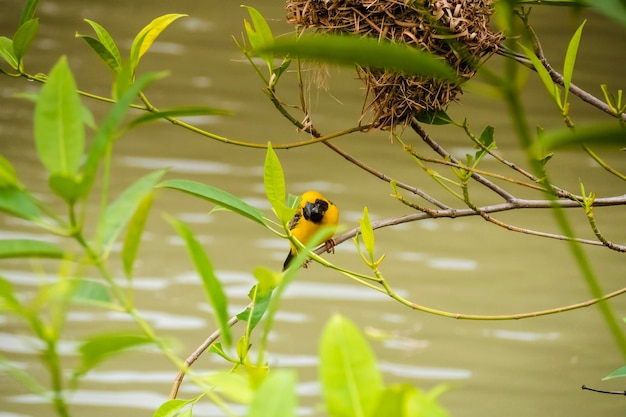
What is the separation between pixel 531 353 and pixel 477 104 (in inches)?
35.9

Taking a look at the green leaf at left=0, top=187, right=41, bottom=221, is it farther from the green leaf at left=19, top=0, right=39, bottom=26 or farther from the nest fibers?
the nest fibers

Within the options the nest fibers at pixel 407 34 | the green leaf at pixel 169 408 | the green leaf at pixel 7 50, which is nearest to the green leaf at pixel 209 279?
the green leaf at pixel 169 408

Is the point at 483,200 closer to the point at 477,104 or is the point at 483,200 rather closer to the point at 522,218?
the point at 522,218

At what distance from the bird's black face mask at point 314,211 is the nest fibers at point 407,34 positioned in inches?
38.2

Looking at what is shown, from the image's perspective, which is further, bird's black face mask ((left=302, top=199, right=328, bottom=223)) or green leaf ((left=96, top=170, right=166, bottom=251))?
bird's black face mask ((left=302, top=199, right=328, bottom=223))

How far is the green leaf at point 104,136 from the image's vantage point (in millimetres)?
210

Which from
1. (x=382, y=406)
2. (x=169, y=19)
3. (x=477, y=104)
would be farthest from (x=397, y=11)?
(x=477, y=104)

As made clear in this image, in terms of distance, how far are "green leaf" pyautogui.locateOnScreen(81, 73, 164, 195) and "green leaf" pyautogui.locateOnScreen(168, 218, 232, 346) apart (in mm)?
31

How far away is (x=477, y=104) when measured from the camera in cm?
256

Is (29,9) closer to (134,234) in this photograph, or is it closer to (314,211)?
(134,234)

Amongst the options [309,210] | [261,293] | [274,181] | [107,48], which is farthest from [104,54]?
[309,210]

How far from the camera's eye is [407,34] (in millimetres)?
827

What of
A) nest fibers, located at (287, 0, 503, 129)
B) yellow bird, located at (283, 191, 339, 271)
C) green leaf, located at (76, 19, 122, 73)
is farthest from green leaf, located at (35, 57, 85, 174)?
yellow bird, located at (283, 191, 339, 271)

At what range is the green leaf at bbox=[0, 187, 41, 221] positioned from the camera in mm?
223
